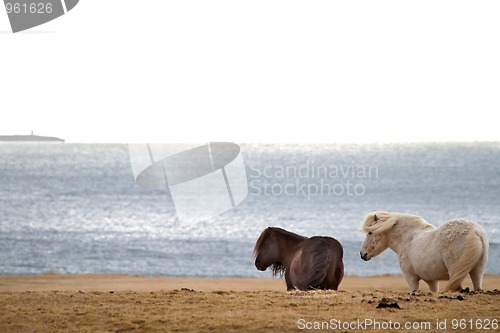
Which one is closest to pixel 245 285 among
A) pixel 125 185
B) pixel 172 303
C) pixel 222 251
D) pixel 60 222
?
pixel 172 303

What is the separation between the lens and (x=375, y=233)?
10242 millimetres

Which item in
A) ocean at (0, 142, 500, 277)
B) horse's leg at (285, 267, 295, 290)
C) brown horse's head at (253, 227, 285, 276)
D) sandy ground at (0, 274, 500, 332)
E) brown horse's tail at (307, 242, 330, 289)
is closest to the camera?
sandy ground at (0, 274, 500, 332)

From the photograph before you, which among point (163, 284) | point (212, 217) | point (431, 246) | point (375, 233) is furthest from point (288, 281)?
point (212, 217)

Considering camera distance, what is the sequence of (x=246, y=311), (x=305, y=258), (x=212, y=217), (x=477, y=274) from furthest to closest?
(x=212, y=217) < (x=305, y=258) < (x=477, y=274) < (x=246, y=311)

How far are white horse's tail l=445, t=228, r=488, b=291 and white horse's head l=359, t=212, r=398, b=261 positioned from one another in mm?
1380

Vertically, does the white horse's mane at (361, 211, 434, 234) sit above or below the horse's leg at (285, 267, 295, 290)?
above

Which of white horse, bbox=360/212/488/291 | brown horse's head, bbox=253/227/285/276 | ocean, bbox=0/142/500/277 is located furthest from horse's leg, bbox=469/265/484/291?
ocean, bbox=0/142/500/277

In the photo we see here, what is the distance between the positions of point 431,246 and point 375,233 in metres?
1.06

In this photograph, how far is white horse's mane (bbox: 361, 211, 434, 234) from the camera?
10.0 metres

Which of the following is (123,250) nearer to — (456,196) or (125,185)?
(456,196)

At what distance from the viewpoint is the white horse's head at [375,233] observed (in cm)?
1020

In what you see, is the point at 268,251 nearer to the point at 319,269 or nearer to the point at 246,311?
the point at 319,269

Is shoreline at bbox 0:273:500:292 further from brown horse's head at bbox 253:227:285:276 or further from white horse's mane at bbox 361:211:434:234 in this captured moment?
white horse's mane at bbox 361:211:434:234

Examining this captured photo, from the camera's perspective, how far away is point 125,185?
7788 centimetres
